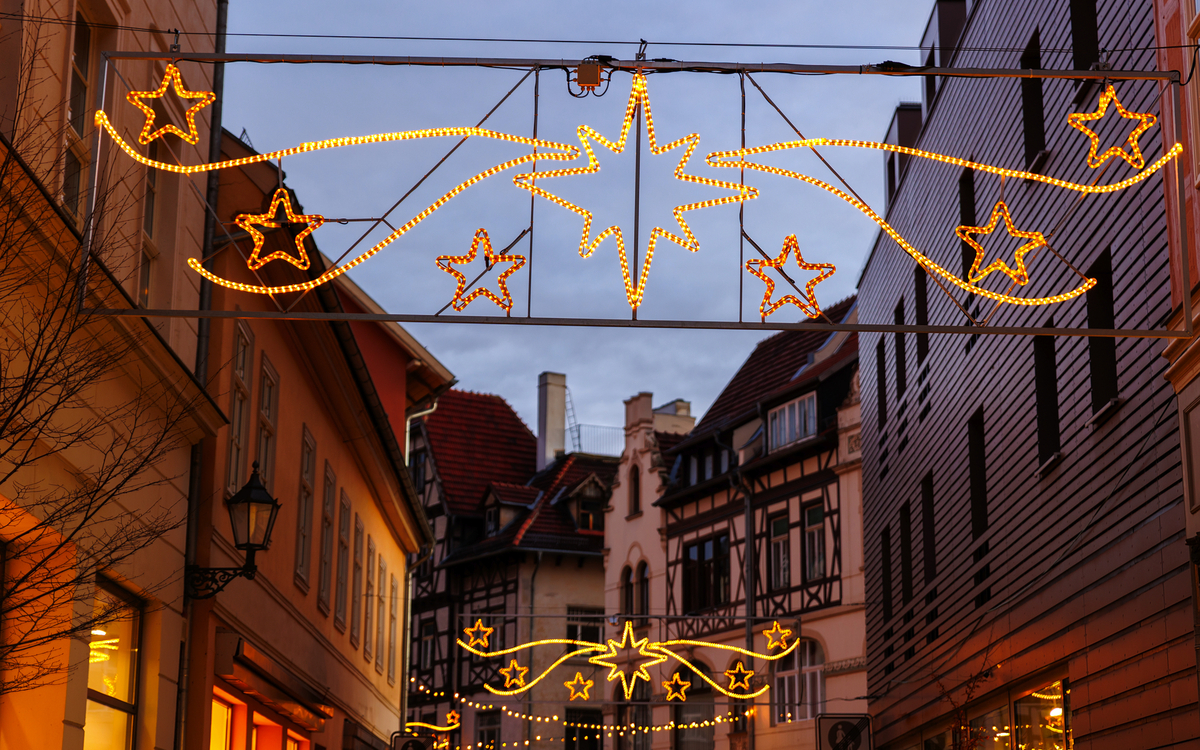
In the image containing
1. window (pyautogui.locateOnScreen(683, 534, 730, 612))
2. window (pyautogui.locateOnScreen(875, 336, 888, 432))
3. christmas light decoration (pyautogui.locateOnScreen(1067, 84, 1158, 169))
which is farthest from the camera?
window (pyautogui.locateOnScreen(683, 534, 730, 612))

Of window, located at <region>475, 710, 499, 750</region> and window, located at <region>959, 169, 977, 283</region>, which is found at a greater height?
window, located at <region>959, 169, 977, 283</region>

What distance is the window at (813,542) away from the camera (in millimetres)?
32219

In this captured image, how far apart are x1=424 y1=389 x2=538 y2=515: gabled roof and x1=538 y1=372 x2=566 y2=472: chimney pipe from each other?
91 cm

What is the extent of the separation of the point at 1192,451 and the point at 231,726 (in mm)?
8498

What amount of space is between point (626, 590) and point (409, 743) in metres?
20.9

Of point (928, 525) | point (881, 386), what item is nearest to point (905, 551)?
point (928, 525)

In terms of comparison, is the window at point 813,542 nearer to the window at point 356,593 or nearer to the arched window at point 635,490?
the arched window at point 635,490

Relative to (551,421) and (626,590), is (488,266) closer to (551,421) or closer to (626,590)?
(626,590)

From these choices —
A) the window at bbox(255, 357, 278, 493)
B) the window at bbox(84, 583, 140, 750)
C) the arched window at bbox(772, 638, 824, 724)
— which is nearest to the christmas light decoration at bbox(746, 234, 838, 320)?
the window at bbox(84, 583, 140, 750)

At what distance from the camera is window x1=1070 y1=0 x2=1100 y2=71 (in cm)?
Result: 1207

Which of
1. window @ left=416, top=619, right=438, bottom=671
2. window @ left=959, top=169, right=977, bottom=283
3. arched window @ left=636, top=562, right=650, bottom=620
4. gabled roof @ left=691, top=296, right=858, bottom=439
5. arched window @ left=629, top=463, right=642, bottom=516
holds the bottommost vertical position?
window @ left=416, top=619, right=438, bottom=671

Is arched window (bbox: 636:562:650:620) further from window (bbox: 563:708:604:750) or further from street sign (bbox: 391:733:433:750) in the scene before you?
street sign (bbox: 391:733:433:750)

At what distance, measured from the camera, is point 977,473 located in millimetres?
15898

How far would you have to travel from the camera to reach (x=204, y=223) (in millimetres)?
11641
